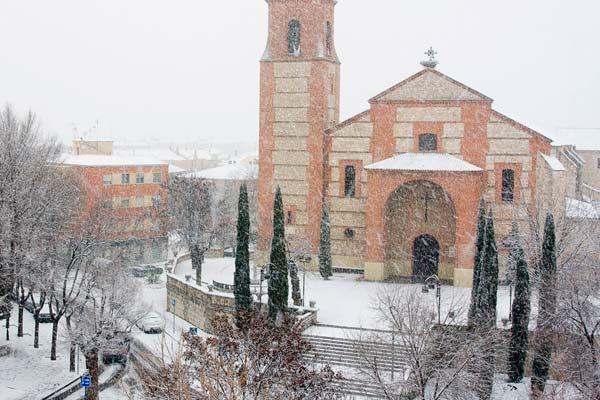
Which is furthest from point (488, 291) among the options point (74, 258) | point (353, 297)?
point (74, 258)

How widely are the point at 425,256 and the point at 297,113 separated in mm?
9704

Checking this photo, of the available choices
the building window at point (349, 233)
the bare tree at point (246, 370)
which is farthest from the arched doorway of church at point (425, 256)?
the bare tree at point (246, 370)

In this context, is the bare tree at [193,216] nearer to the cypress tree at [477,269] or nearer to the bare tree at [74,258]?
the bare tree at [74,258]

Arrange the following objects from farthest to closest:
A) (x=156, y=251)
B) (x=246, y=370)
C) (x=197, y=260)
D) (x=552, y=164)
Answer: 1. (x=156, y=251)
2. (x=197, y=260)
3. (x=552, y=164)
4. (x=246, y=370)

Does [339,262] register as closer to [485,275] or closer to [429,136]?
[429,136]

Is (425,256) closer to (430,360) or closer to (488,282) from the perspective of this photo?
(488,282)

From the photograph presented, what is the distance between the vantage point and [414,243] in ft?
123

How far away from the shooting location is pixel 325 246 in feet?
123

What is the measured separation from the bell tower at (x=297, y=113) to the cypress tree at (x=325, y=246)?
17.4 inches

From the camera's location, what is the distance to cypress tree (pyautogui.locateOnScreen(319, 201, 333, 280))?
123 feet

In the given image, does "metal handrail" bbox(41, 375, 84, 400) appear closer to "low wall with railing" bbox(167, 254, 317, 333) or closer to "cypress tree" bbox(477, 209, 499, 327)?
"low wall with railing" bbox(167, 254, 317, 333)

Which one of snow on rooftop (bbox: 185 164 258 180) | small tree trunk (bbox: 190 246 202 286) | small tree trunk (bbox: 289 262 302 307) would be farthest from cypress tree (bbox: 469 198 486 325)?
snow on rooftop (bbox: 185 164 258 180)

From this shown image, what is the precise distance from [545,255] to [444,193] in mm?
11424

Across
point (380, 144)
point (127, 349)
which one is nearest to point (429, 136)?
point (380, 144)
